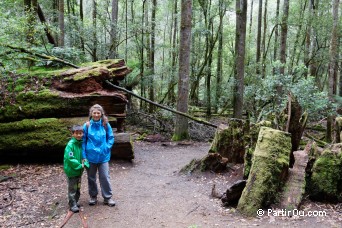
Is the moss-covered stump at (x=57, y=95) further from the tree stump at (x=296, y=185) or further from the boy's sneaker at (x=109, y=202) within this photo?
the tree stump at (x=296, y=185)

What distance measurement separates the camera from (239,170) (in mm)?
7090

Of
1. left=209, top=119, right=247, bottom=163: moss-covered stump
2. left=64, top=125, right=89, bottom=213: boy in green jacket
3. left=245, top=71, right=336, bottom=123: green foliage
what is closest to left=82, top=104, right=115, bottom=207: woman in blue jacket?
left=64, top=125, right=89, bottom=213: boy in green jacket

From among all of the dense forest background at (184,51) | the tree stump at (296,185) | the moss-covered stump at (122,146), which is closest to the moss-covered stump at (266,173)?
the tree stump at (296,185)

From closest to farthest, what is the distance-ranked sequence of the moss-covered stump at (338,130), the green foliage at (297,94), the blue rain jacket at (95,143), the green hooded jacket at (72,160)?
the green hooded jacket at (72,160) < the blue rain jacket at (95,143) < the moss-covered stump at (338,130) < the green foliage at (297,94)

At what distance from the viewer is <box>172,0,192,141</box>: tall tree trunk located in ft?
39.5

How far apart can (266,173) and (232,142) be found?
116 inches

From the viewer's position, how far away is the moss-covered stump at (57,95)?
335 inches

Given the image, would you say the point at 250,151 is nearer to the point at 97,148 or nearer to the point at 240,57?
the point at 97,148

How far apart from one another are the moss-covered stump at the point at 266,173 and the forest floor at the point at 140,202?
24cm

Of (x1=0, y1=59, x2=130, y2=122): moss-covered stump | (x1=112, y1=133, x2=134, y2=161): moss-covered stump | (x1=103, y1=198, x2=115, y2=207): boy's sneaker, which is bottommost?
(x1=103, y1=198, x2=115, y2=207): boy's sneaker

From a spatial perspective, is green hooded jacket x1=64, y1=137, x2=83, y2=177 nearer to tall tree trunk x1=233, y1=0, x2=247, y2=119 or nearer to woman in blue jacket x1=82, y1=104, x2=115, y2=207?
woman in blue jacket x1=82, y1=104, x2=115, y2=207

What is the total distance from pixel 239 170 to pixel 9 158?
6263mm

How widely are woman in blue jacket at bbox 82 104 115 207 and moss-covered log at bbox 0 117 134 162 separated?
9.88 feet

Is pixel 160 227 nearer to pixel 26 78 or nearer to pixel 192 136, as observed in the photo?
pixel 26 78
